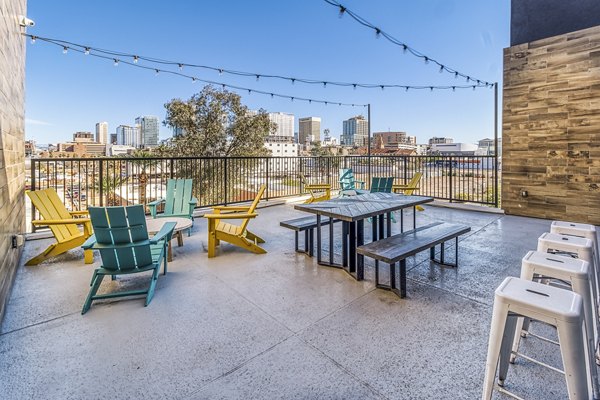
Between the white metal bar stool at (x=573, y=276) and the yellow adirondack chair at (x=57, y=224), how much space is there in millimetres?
3942

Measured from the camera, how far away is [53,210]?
12.0 ft

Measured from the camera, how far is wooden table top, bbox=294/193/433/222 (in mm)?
2965

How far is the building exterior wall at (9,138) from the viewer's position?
2.56 meters

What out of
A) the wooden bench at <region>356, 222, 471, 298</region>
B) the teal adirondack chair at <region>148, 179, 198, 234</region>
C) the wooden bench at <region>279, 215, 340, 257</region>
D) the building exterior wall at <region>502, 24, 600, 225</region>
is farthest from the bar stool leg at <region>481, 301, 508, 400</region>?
the building exterior wall at <region>502, 24, 600, 225</region>

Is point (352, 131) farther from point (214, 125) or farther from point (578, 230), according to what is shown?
point (578, 230)

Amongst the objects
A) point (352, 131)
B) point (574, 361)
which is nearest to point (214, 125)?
point (352, 131)

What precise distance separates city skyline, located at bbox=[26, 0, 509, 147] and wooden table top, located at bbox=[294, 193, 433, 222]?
2961 millimetres

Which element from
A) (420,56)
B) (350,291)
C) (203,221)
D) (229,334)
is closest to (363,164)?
(420,56)

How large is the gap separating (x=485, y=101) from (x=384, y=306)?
7.35 metres

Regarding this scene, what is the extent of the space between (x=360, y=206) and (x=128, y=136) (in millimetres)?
16189

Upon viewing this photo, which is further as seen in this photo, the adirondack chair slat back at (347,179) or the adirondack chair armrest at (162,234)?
the adirondack chair slat back at (347,179)

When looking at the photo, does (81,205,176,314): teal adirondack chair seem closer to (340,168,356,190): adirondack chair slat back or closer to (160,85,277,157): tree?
(340,168,356,190): adirondack chair slat back

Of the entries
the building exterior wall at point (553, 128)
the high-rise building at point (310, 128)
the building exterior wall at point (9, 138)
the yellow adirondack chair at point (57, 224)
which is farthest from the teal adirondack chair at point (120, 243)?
the high-rise building at point (310, 128)

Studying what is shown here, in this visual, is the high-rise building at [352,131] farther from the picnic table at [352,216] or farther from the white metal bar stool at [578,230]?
the white metal bar stool at [578,230]
